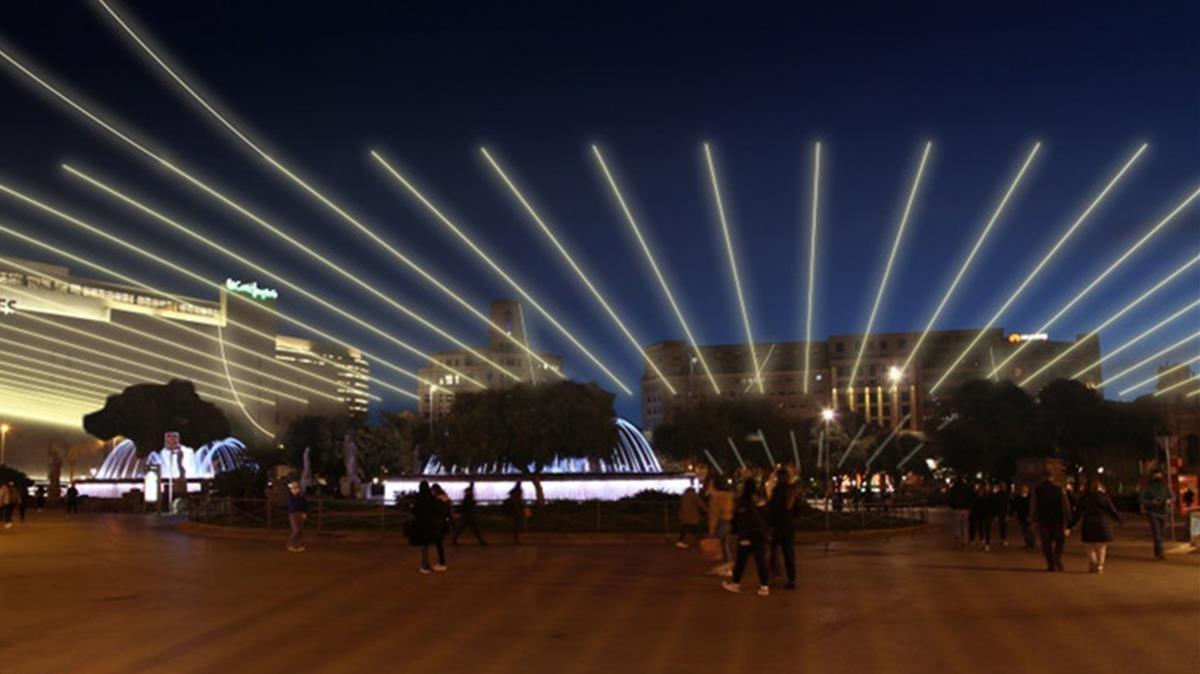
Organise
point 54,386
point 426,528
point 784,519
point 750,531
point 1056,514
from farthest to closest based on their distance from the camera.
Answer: point 54,386 → point 426,528 → point 1056,514 → point 784,519 → point 750,531

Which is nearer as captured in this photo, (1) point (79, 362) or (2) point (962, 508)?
(2) point (962, 508)

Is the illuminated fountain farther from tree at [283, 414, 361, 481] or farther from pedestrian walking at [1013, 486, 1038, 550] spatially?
tree at [283, 414, 361, 481]

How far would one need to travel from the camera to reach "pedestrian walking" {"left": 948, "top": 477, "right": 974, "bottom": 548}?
2339 centimetres

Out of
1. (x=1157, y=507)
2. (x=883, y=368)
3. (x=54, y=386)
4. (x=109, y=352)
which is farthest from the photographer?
(x=883, y=368)

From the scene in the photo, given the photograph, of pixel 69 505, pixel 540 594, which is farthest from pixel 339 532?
pixel 69 505

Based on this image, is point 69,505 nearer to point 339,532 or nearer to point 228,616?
point 339,532

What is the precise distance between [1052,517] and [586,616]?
332 inches

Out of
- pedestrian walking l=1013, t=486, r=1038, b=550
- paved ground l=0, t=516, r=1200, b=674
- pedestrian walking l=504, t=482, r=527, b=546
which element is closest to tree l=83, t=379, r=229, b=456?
pedestrian walking l=504, t=482, r=527, b=546

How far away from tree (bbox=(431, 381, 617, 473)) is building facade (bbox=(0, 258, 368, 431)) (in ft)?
143

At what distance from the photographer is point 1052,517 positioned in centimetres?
1786

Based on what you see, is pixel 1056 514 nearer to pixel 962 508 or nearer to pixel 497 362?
pixel 962 508

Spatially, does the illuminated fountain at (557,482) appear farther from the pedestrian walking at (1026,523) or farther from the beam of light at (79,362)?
the beam of light at (79,362)

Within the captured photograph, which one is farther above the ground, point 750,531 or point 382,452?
point 382,452

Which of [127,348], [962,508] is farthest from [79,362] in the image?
[962,508]
